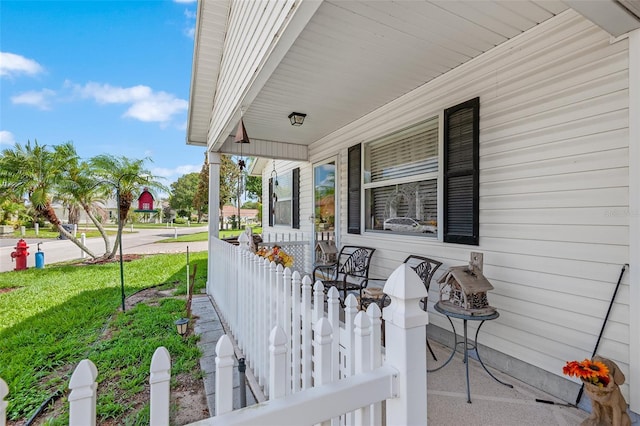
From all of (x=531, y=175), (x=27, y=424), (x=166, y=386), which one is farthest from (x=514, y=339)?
(x=27, y=424)

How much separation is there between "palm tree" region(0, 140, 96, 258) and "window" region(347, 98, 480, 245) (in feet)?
31.6

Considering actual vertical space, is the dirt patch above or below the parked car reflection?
below

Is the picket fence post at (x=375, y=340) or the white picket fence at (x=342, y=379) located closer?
the white picket fence at (x=342, y=379)

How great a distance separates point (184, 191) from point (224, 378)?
45316 mm

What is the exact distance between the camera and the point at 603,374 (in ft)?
5.33

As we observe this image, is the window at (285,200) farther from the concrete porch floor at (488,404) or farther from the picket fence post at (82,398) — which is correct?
the picket fence post at (82,398)

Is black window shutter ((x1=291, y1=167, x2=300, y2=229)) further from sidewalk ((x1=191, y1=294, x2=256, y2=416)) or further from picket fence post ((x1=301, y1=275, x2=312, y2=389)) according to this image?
picket fence post ((x1=301, y1=275, x2=312, y2=389))

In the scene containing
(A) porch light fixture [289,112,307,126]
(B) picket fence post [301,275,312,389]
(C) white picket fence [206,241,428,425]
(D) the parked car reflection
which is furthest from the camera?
(A) porch light fixture [289,112,307,126]

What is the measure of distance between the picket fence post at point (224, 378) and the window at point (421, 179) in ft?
8.30

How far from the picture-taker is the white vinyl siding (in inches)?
76.0

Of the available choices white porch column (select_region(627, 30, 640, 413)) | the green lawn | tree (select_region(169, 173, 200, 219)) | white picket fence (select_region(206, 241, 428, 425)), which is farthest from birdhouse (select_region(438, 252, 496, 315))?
tree (select_region(169, 173, 200, 219))

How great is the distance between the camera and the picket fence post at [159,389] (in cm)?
78

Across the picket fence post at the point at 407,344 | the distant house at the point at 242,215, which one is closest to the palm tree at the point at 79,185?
the picket fence post at the point at 407,344

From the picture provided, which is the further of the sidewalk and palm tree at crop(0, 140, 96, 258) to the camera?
palm tree at crop(0, 140, 96, 258)
